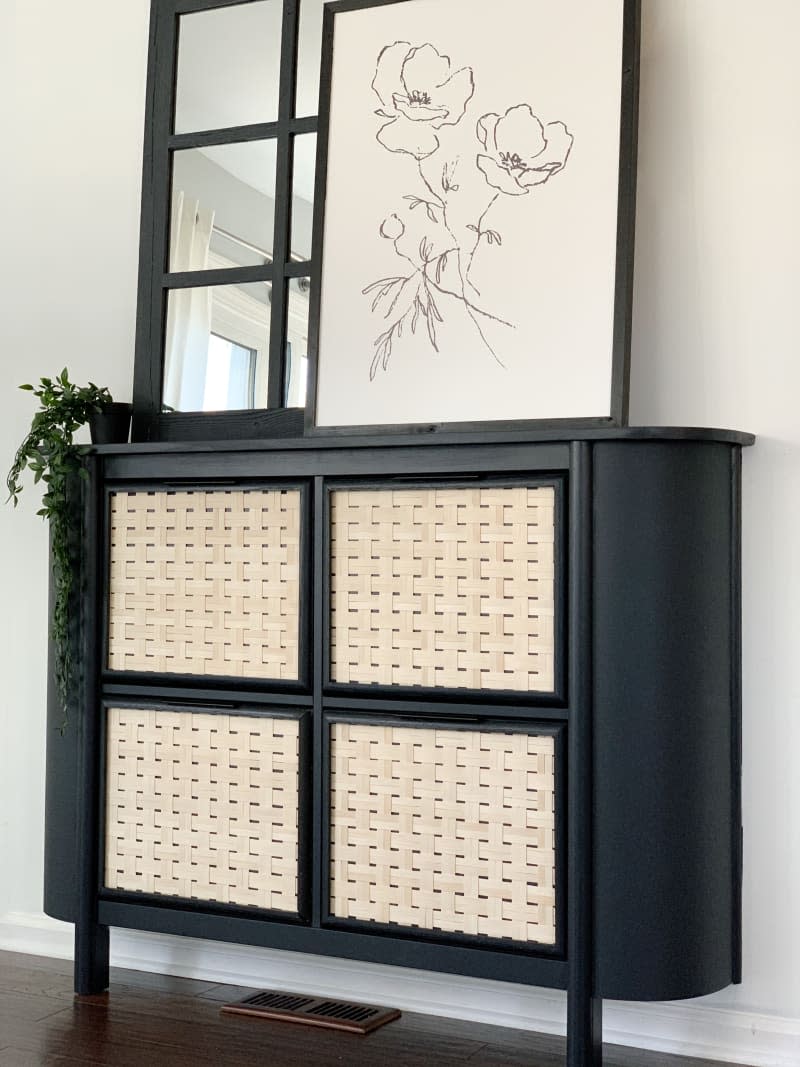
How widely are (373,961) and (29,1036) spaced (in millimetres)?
734

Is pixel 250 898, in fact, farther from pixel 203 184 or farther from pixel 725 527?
pixel 203 184

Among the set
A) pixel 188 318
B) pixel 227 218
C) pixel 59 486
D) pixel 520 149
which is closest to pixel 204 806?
pixel 59 486

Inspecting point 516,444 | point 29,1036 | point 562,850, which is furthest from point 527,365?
point 29,1036

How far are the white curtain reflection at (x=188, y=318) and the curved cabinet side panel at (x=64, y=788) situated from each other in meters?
0.37

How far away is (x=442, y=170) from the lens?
261cm

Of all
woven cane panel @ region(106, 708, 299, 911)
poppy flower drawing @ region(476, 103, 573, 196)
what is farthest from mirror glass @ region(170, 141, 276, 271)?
woven cane panel @ region(106, 708, 299, 911)

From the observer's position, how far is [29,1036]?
98.1 inches

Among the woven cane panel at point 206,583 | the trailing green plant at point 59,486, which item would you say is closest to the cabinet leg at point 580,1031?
the woven cane panel at point 206,583

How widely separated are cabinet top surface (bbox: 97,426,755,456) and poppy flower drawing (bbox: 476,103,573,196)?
0.54m

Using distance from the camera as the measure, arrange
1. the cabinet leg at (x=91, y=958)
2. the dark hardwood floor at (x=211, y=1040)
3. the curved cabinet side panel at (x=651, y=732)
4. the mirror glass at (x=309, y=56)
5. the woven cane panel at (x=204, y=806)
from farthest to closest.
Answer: the mirror glass at (x=309, y=56), the cabinet leg at (x=91, y=958), the woven cane panel at (x=204, y=806), the dark hardwood floor at (x=211, y=1040), the curved cabinet side panel at (x=651, y=732)

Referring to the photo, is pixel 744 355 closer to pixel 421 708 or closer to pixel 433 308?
pixel 433 308

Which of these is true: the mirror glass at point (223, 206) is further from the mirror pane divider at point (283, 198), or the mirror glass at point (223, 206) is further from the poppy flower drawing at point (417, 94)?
the poppy flower drawing at point (417, 94)

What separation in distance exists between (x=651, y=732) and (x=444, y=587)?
0.47 metres

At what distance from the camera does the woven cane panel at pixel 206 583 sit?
2.51 meters
